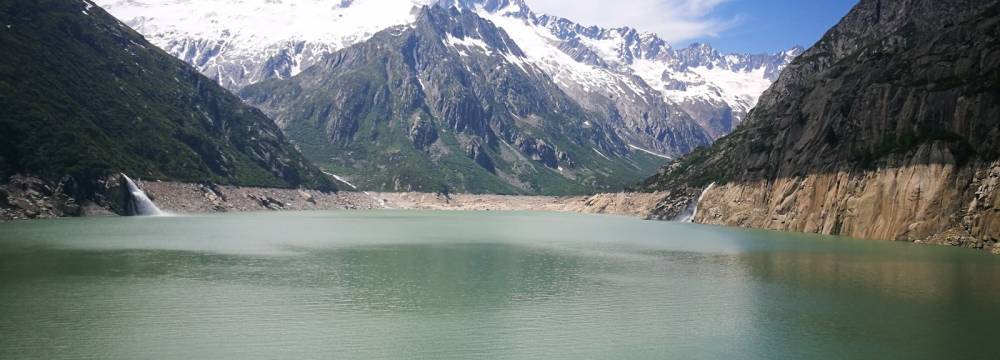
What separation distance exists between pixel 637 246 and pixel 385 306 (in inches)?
2190

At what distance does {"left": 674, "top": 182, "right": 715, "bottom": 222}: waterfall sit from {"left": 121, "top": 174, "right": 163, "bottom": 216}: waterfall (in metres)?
125

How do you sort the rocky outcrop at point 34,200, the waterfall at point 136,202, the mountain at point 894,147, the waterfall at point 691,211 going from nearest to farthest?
the mountain at point 894,147 → the rocky outcrop at point 34,200 → the waterfall at point 136,202 → the waterfall at point 691,211

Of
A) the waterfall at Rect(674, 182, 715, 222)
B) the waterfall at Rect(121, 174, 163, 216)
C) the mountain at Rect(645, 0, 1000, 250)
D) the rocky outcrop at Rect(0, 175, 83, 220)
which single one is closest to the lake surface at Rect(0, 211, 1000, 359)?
the mountain at Rect(645, 0, 1000, 250)

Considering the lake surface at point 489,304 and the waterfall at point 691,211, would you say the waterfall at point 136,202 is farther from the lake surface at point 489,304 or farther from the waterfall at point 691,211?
the waterfall at point 691,211

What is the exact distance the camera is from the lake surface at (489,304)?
108 ft

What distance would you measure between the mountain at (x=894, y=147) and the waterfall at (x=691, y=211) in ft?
36.2

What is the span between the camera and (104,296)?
1766 inches

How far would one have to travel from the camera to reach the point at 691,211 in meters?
180

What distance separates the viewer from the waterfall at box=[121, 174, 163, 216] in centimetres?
16262

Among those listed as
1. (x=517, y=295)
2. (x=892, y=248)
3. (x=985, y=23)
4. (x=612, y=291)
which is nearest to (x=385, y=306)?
(x=517, y=295)

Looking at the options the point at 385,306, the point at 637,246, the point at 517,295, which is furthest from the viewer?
the point at 637,246

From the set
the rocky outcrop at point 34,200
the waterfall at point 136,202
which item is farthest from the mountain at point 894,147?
the rocky outcrop at point 34,200

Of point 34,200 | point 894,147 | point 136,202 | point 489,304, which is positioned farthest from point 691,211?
point 489,304

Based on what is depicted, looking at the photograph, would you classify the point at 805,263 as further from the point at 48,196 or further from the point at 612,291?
the point at 48,196
